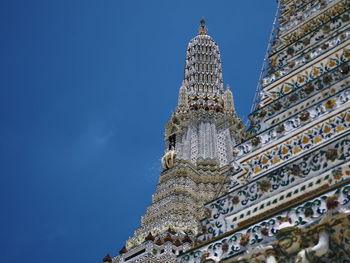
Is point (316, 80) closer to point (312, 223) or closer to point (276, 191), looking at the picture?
point (276, 191)

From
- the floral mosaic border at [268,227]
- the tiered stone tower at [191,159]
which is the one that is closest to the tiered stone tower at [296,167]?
the floral mosaic border at [268,227]

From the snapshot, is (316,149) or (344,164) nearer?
(344,164)

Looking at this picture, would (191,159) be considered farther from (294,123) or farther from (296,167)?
(296,167)

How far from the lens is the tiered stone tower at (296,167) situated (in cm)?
355

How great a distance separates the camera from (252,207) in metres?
4.68

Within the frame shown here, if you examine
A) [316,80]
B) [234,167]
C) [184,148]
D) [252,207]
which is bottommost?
[252,207]

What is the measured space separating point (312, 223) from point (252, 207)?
115 cm

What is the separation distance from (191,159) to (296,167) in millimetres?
17722

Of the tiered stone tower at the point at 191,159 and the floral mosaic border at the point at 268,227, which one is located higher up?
the tiered stone tower at the point at 191,159

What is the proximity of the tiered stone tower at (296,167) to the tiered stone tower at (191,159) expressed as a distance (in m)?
5.75

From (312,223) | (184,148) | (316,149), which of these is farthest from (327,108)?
(184,148)

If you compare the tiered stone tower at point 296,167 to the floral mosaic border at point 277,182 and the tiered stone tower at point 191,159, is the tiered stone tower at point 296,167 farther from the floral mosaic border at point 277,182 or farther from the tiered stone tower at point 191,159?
the tiered stone tower at point 191,159

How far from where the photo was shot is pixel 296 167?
459cm

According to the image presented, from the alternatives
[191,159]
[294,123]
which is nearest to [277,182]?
[294,123]
